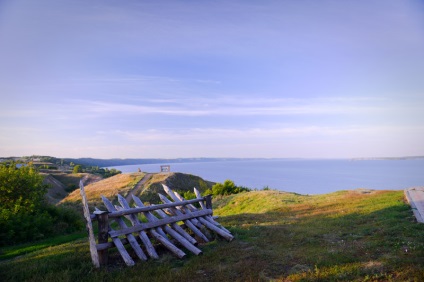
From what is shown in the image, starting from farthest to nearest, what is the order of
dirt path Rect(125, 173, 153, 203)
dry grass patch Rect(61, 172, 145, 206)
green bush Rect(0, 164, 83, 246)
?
dirt path Rect(125, 173, 153, 203)
dry grass patch Rect(61, 172, 145, 206)
green bush Rect(0, 164, 83, 246)

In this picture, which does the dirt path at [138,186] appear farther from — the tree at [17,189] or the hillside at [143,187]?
the tree at [17,189]

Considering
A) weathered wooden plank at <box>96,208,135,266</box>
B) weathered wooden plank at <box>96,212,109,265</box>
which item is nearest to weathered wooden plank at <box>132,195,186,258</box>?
A: weathered wooden plank at <box>96,208,135,266</box>

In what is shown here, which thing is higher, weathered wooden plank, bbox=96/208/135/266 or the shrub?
weathered wooden plank, bbox=96/208/135/266

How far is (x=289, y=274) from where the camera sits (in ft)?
21.1

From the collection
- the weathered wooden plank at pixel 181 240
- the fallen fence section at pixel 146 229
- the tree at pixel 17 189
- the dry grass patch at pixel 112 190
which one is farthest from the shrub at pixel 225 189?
the weathered wooden plank at pixel 181 240

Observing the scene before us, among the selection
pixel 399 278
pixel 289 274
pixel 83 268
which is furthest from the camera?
pixel 83 268

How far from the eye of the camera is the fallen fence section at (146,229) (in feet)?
25.3

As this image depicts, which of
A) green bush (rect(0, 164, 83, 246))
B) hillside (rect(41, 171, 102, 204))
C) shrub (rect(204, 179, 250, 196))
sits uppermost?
green bush (rect(0, 164, 83, 246))

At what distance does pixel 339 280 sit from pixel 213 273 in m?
2.54

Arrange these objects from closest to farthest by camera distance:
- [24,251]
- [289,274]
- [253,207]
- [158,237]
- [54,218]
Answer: [289,274], [158,237], [24,251], [54,218], [253,207]

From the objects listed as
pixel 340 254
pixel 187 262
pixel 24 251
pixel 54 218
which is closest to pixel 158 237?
pixel 187 262

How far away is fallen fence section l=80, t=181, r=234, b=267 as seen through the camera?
7.70 metres

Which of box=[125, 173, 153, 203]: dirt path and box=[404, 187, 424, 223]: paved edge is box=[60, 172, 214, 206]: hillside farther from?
box=[404, 187, 424, 223]: paved edge

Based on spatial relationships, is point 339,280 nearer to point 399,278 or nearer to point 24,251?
point 399,278
